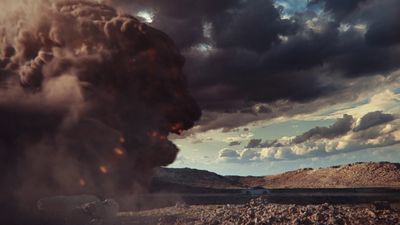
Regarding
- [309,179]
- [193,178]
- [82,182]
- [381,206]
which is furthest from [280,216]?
[193,178]

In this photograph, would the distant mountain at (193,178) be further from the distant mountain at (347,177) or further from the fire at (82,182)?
the fire at (82,182)

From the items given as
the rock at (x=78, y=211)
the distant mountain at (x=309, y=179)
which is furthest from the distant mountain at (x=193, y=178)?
the rock at (x=78, y=211)

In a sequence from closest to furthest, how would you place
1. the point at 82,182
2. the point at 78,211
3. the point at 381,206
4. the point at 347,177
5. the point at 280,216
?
1. the point at 280,216
2. the point at 78,211
3. the point at 381,206
4. the point at 82,182
5. the point at 347,177

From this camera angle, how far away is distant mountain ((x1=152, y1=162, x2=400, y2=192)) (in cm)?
9100

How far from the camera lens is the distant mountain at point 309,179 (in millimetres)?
91000

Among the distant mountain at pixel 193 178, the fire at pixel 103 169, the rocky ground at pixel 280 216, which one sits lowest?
the rocky ground at pixel 280 216

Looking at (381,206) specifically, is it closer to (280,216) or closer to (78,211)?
(280,216)

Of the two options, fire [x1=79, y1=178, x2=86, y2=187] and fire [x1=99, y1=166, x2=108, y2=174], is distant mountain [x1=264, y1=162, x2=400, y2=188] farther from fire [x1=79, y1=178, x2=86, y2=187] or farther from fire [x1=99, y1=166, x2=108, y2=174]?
fire [x1=79, y1=178, x2=86, y2=187]

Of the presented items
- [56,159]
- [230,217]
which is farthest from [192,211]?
[56,159]

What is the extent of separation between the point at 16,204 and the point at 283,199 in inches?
1229

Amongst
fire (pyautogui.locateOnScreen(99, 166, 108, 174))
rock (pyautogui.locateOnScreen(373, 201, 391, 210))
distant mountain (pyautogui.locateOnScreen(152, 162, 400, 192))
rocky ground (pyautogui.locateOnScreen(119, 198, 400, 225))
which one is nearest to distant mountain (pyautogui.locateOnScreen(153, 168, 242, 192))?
distant mountain (pyautogui.locateOnScreen(152, 162, 400, 192))

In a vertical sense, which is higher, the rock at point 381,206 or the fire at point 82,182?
the fire at point 82,182

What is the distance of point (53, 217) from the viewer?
1633 inches

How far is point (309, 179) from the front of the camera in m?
105
